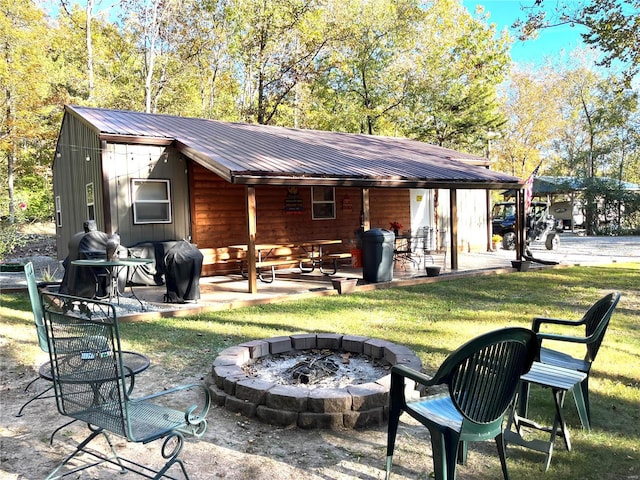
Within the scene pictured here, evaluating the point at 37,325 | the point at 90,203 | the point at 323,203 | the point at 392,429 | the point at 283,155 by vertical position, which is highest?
the point at 283,155

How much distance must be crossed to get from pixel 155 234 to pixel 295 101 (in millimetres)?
18126

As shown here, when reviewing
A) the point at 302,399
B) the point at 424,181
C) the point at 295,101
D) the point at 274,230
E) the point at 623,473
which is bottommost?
the point at 623,473

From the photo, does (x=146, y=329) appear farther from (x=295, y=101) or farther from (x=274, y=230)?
(x=295, y=101)

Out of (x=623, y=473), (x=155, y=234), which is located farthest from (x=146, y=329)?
(x=623, y=473)

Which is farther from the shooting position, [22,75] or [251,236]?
[22,75]

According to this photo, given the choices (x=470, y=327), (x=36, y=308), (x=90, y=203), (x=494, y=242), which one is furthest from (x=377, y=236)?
(x=494, y=242)

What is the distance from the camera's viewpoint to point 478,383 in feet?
7.43

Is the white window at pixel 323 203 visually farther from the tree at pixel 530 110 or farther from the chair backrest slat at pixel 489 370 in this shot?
the tree at pixel 530 110

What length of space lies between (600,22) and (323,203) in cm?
750

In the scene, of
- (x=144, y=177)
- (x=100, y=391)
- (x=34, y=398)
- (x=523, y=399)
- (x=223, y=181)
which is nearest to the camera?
(x=100, y=391)

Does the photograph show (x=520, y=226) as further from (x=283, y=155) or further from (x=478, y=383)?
(x=478, y=383)

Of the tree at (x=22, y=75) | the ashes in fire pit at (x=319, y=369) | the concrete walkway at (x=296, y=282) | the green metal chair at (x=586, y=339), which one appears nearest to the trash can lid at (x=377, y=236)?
the concrete walkway at (x=296, y=282)

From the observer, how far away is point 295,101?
2686cm

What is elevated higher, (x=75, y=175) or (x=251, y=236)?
(x=75, y=175)
